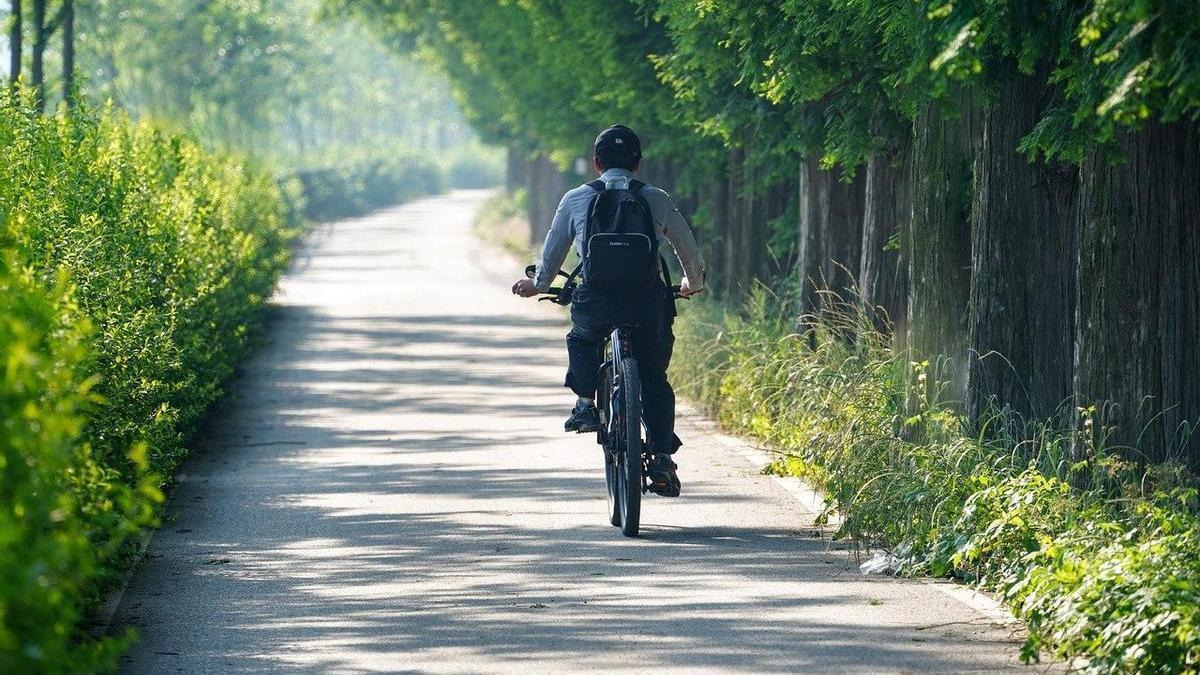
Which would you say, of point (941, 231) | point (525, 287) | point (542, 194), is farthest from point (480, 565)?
point (542, 194)

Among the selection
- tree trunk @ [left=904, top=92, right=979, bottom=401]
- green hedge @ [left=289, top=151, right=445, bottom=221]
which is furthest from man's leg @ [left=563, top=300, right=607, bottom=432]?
green hedge @ [left=289, top=151, right=445, bottom=221]

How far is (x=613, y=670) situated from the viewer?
23.0 ft

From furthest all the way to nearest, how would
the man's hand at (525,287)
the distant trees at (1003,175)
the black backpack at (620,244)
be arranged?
the man's hand at (525,287) → the black backpack at (620,244) → the distant trees at (1003,175)

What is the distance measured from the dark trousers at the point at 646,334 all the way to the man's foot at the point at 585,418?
0.22m

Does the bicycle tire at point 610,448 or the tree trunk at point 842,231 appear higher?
the tree trunk at point 842,231

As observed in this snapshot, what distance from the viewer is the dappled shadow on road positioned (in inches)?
292

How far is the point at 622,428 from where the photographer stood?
32.8 feet

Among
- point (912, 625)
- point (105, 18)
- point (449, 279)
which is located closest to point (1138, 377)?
point (912, 625)

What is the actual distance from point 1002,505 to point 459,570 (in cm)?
236

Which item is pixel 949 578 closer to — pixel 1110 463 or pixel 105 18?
pixel 1110 463

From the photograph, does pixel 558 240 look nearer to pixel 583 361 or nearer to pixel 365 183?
pixel 583 361

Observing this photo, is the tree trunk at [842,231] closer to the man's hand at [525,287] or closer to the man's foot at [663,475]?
the man's hand at [525,287]

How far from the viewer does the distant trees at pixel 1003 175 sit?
826 cm

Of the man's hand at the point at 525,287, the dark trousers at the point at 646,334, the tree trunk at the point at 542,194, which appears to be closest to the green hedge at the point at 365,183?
the tree trunk at the point at 542,194
